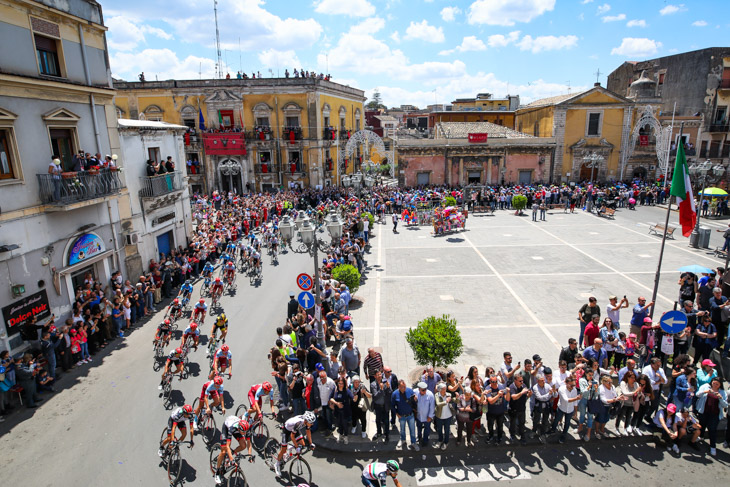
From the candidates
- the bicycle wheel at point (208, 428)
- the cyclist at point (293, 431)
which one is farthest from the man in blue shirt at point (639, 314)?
the bicycle wheel at point (208, 428)

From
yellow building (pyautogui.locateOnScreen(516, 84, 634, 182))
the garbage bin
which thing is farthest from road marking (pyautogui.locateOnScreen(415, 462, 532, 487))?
yellow building (pyautogui.locateOnScreen(516, 84, 634, 182))

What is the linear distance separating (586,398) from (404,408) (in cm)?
342

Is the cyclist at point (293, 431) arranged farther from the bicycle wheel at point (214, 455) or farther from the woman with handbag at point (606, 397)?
the woman with handbag at point (606, 397)

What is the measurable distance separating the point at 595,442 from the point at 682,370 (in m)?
2.08

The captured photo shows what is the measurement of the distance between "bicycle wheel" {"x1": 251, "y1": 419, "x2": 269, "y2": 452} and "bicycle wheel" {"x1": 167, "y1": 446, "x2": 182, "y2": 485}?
1289 mm

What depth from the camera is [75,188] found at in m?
12.7

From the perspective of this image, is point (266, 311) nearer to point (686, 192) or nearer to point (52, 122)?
point (52, 122)

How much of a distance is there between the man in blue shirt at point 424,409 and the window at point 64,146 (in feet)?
39.2

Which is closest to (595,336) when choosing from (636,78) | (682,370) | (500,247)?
(682,370)

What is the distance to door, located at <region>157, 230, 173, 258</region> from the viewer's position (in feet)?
61.0

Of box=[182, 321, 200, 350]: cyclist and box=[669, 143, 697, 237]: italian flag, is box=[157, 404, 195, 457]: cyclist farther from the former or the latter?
box=[669, 143, 697, 237]: italian flag

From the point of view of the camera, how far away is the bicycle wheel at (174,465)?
7.51 meters

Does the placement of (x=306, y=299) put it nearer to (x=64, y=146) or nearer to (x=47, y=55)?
(x=64, y=146)

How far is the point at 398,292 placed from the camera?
1645cm
